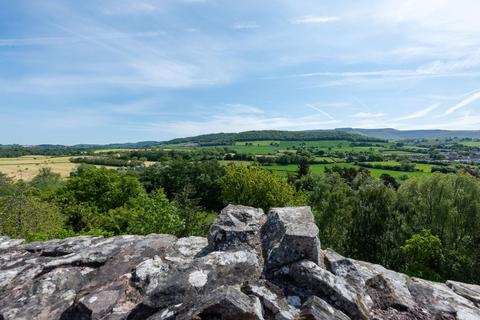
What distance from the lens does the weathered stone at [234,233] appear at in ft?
17.3

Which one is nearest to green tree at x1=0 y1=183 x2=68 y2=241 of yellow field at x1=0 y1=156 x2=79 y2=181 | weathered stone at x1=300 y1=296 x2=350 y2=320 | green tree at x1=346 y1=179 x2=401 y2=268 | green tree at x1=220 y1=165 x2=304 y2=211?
green tree at x1=220 y1=165 x2=304 y2=211

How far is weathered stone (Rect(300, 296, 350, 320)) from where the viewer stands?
12.4 feet

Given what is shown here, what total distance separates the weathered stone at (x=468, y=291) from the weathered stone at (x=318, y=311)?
2.82 meters

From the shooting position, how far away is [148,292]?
4.33 meters

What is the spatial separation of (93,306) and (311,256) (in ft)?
11.0

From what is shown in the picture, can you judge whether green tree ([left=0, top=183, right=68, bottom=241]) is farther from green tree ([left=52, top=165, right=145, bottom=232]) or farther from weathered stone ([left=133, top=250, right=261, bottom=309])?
green tree ([left=52, top=165, right=145, bottom=232])

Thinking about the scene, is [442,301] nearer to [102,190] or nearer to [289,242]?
[289,242]

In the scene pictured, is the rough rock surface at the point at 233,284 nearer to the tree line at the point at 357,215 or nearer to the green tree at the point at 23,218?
the tree line at the point at 357,215

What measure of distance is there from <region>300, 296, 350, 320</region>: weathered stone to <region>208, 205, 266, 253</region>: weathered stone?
1388 millimetres

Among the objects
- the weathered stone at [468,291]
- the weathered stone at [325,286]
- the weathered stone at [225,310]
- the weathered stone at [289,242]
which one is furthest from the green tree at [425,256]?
the weathered stone at [225,310]

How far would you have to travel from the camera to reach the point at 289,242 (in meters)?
4.78

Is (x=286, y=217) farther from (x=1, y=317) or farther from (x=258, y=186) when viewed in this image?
(x=258, y=186)

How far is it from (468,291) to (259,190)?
31609 mm

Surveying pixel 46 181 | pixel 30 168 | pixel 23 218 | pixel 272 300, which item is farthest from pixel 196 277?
pixel 30 168
